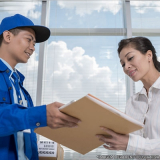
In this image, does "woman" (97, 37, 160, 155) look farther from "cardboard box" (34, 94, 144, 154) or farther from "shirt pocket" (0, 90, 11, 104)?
"shirt pocket" (0, 90, 11, 104)

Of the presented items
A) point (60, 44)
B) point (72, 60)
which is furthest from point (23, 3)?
point (72, 60)

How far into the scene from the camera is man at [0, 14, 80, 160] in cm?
92

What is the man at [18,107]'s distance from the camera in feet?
3.01

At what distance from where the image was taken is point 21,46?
125 cm

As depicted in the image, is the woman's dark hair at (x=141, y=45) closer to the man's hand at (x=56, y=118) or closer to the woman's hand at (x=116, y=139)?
the woman's hand at (x=116, y=139)

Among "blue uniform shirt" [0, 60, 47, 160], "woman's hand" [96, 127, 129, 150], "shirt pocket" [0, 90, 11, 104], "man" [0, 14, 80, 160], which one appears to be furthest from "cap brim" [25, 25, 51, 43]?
"woman's hand" [96, 127, 129, 150]

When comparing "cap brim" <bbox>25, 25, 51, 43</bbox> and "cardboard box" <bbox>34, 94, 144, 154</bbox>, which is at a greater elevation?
"cap brim" <bbox>25, 25, 51, 43</bbox>

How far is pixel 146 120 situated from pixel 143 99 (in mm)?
186

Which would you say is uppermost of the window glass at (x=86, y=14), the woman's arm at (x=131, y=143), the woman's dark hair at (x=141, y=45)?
the window glass at (x=86, y=14)

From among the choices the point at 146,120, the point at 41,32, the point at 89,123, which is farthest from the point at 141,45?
the point at 89,123

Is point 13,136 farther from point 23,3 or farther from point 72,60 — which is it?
point 23,3

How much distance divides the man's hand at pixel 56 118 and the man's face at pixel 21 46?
463 mm

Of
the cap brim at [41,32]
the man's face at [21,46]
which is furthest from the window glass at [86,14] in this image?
the man's face at [21,46]

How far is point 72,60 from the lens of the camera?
2664 mm
